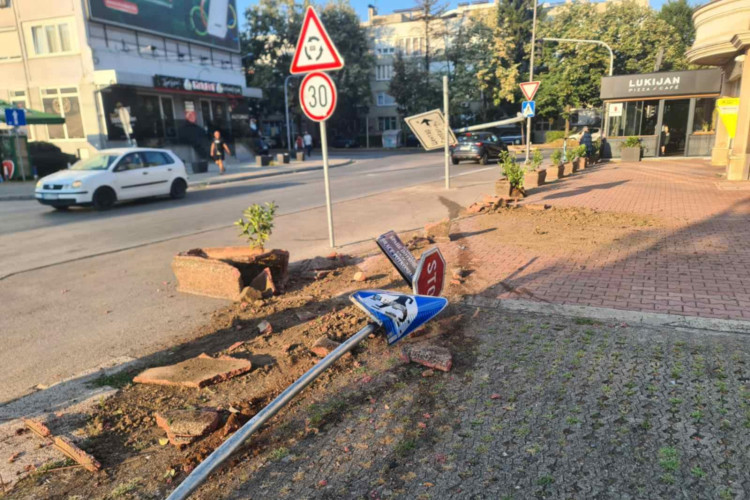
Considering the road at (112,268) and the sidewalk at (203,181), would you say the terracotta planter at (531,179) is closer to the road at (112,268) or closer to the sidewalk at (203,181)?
the road at (112,268)

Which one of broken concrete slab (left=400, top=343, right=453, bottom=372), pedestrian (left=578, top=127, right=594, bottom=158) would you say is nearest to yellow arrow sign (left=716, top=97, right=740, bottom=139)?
pedestrian (left=578, top=127, right=594, bottom=158)

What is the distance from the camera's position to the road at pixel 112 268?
482 centimetres

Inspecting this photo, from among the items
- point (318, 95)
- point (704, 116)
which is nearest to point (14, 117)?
point (318, 95)

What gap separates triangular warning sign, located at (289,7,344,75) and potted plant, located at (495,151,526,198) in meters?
6.13

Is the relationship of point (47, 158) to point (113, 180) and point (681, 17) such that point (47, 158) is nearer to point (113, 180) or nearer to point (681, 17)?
point (113, 180)

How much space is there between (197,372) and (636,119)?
2501 cm

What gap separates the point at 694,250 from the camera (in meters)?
7.11

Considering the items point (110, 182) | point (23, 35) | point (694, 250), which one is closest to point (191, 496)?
point (694, 250)

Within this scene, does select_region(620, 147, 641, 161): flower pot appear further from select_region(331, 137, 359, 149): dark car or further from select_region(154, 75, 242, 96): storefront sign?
select_region(331, 137, 359, 149): dark car

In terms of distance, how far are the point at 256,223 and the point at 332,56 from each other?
2.49 metres

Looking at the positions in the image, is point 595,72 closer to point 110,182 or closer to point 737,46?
point 737,46

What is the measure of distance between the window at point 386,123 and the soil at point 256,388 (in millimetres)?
58756

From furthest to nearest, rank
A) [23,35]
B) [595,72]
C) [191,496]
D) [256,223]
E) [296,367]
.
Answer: [595,72] < [23,35] < [256,223] < [296,367] < [191,496]

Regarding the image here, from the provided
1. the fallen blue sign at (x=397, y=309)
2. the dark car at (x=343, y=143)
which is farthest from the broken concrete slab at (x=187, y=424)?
the dark car at (x=343, y=143)
